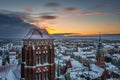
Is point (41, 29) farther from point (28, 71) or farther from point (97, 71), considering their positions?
point (97, 71)

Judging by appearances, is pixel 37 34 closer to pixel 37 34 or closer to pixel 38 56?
pixel 37 34

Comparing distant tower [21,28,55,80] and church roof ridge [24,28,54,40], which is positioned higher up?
church roof ridge [24,28,54,40]

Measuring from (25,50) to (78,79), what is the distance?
38.1ft

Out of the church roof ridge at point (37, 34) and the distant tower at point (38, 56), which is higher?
the church roof ridge at point (37, 34)

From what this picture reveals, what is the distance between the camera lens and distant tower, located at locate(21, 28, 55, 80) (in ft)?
28.7

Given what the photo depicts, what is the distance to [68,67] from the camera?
27.1 metres

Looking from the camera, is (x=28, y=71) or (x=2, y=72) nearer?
(x=28, y=71)

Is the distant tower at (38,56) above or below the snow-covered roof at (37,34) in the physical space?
below

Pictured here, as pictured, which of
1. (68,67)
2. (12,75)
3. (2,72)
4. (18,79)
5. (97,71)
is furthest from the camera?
(68,67)

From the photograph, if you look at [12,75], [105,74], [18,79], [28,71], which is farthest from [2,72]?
[105,74]

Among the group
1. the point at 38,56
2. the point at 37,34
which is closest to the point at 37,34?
the point at 37,34

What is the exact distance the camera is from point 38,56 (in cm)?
895

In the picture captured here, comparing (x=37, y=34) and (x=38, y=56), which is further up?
(x=37, y=34)

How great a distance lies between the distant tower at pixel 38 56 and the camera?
8.75 meters
